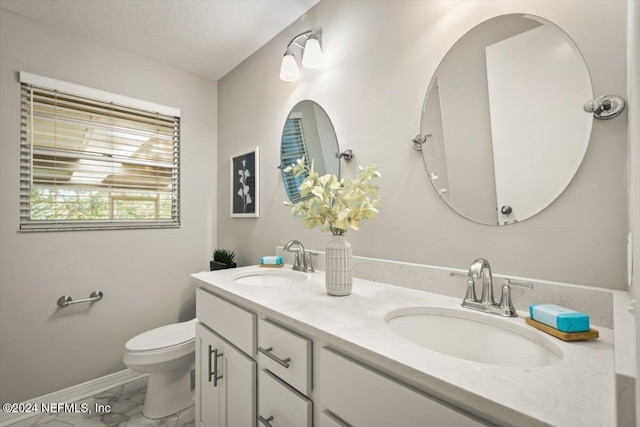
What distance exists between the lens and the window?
179cm

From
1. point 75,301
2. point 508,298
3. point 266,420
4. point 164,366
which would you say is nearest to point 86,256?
point 75,301

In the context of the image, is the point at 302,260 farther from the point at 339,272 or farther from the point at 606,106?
the point at 606,106

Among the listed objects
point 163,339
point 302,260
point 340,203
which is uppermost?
point 340,203

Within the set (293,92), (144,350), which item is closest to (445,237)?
(293,92)

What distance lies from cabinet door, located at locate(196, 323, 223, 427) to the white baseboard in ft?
3.10

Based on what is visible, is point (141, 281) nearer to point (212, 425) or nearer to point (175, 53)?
point (212, 425)

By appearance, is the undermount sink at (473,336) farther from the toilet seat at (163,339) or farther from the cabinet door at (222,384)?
the toilet seat at (163,339)

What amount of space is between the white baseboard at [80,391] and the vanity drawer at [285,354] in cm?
167

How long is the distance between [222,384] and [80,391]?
138 centimetres

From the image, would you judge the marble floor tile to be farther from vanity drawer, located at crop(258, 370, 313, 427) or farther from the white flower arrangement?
the white flower arrangement

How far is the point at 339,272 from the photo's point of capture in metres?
1.09

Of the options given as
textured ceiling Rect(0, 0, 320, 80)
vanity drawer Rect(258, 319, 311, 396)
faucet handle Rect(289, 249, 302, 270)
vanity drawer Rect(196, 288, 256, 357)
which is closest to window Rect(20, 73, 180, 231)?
textured ceiling Rect(0, 0, 320, 80)

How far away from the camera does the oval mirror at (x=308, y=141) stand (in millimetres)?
1583

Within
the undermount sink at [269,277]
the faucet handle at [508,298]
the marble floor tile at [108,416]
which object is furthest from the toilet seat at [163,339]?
the faucet handle at [508,298]
